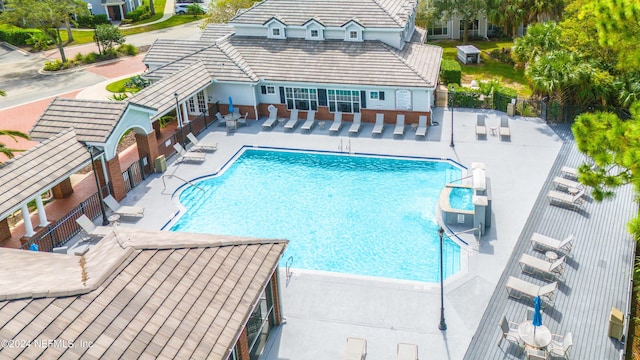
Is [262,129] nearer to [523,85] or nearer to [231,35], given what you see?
[231,35]

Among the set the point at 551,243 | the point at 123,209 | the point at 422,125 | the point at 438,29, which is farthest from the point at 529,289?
the point at 438,29

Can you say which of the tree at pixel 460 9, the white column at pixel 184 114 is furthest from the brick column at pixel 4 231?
the tree at pixel 460 9

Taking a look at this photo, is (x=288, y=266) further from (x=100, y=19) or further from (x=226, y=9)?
(x=100, y=19)

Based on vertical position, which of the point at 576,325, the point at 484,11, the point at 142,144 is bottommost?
the point at 576,325

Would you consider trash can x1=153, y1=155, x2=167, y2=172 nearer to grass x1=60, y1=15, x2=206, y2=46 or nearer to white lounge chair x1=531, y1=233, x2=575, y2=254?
white lounge chair x1=531, y1=233, x2=575, y2=254

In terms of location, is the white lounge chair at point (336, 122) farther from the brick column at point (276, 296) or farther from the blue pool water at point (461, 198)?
the brick column at point (276, 296)

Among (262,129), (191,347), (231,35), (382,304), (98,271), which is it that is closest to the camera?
(191,347)

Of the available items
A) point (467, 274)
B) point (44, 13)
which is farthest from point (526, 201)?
point (44, 13)
